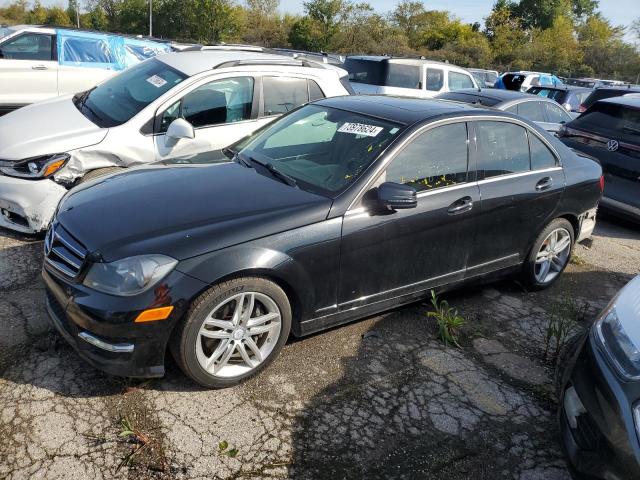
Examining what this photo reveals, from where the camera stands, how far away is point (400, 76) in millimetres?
11414

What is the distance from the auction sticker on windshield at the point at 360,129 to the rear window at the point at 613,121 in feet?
15.0

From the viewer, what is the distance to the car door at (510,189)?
4.04 metres

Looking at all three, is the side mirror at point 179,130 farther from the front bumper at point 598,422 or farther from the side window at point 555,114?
the side window at point 555,114

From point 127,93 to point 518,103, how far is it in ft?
19.3

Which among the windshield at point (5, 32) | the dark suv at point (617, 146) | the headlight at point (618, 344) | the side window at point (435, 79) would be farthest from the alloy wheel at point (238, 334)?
the side window at point (435, 79)

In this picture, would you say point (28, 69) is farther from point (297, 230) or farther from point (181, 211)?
point (297, 230)

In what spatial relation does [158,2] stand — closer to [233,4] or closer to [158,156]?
[233,4]

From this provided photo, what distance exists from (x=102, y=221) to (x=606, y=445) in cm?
272

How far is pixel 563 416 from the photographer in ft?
8.66

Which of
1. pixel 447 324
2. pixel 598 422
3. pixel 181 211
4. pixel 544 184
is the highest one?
pixel 544 184

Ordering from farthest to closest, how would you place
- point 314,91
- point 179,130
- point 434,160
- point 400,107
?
point 314,91 → point 179,130 → point 400,107 → point 434,160

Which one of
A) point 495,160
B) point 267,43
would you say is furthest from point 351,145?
point 267,43

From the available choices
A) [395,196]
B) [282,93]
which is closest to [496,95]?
[282,93]

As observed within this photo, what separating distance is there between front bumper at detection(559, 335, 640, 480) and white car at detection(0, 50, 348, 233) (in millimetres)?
3635
